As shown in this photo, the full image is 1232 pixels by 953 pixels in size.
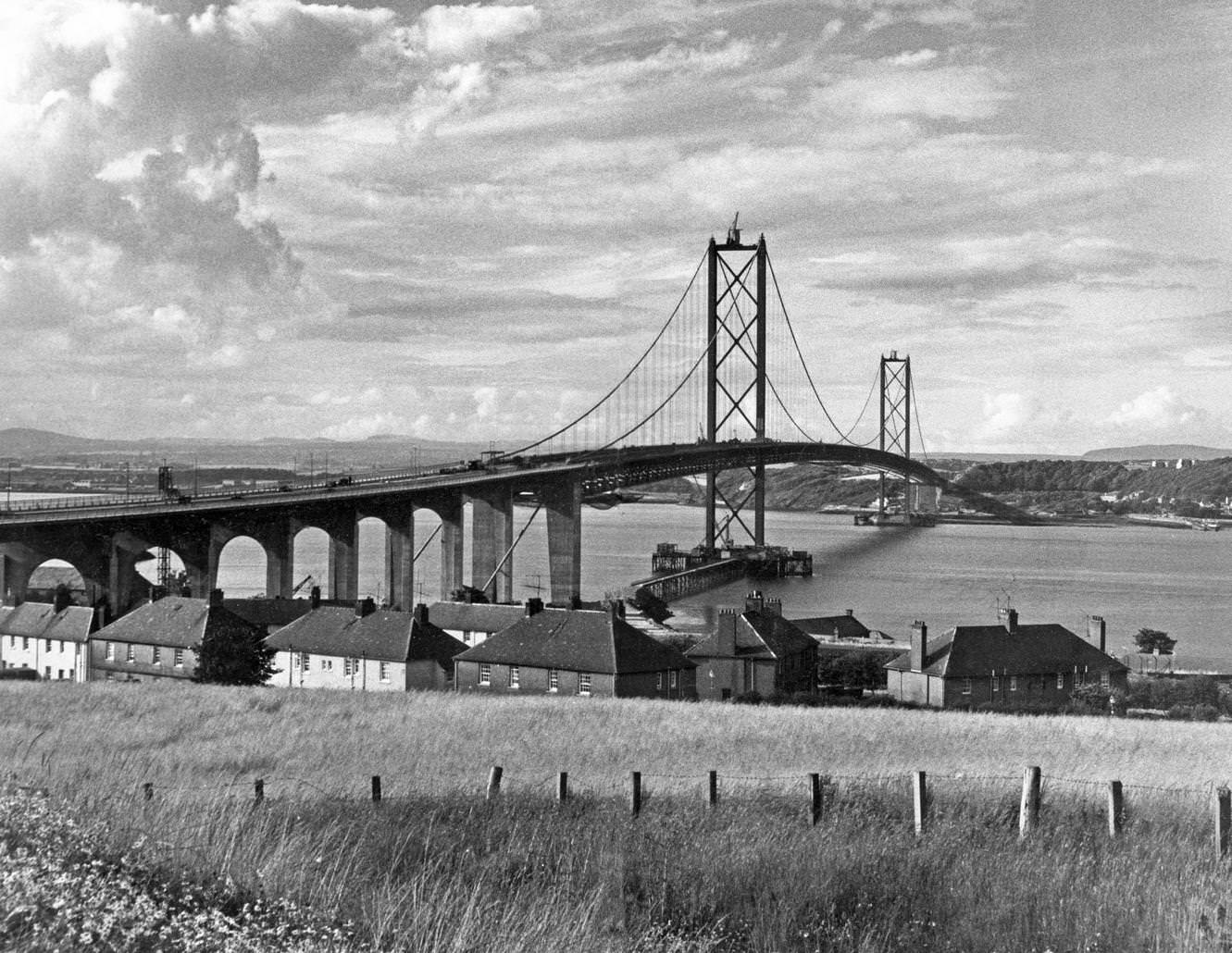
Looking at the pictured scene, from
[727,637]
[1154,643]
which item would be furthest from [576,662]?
[1154,643]

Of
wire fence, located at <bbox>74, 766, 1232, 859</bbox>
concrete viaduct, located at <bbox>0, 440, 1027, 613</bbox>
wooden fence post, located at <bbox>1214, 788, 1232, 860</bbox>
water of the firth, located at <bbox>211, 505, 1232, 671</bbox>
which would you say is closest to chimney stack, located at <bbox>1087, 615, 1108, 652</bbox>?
water of the firth, located at <bbox>211, 505, 1232, 671</bbox>

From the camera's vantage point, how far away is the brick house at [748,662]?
38.8 meters

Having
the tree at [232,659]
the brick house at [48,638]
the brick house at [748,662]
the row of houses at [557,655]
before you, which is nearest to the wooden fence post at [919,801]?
the row of houses at [557,655]

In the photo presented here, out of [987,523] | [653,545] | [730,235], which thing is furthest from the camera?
[987,523]

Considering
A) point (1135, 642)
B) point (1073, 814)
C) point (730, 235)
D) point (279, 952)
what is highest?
point (730, 235)

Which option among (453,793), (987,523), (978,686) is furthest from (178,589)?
(987,523)

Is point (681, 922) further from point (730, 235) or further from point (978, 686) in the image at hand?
point (730, 235)

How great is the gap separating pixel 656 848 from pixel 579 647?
2788 centimetres

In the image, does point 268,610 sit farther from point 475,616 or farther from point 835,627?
point 835,627

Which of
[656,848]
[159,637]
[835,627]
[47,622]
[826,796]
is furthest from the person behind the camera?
[835,627]

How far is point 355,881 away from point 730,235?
113346mm

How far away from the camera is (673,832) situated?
7520 millimetres

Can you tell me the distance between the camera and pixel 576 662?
34188mm

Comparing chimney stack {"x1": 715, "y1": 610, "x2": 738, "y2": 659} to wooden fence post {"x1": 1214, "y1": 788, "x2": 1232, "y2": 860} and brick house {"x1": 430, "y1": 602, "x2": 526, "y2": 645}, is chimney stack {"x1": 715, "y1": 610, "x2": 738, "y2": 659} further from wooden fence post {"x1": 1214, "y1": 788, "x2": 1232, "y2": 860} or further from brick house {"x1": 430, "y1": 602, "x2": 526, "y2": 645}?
wooden fence post {"x1": 1214, "y1": 788, "x2": 1232, "y2": 860}
